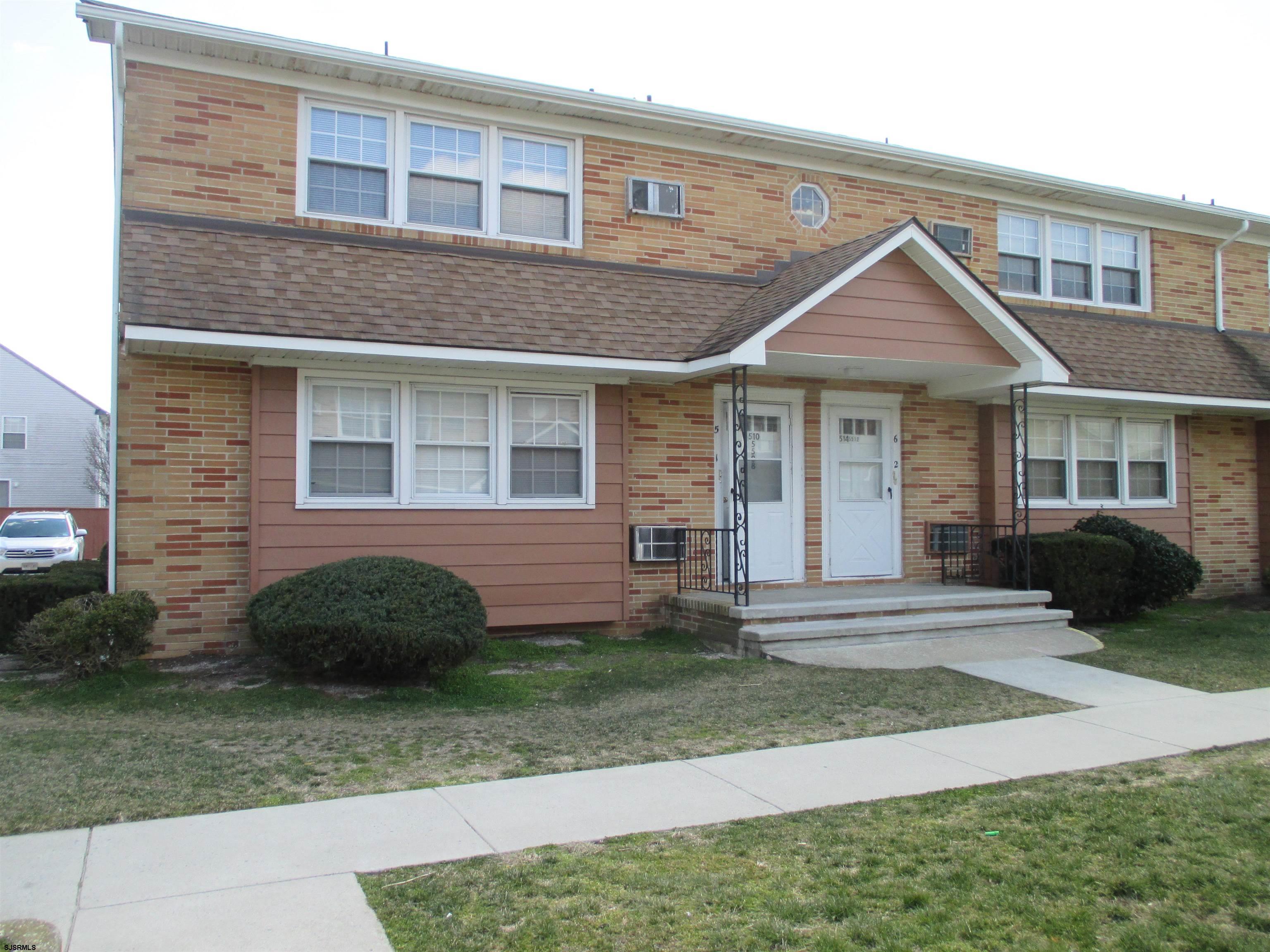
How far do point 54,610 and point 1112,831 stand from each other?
7551mm

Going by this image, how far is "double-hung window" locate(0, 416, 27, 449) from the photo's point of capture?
40281 millimetres

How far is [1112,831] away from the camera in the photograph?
4.68m

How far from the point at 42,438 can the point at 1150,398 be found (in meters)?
42.0

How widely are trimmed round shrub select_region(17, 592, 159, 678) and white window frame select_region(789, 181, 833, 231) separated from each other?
27.6 feet

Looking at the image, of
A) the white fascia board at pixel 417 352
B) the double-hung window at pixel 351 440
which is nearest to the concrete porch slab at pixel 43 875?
the white fascia board at pixel 417 352

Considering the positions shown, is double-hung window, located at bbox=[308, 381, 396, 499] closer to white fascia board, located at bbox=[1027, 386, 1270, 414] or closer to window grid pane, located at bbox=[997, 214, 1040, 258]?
white fascia board, located at bbox=[1027, 386, 1270, 414]

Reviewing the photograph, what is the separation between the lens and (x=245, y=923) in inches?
147

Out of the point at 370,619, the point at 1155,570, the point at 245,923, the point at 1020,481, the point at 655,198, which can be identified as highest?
the point at 655,198

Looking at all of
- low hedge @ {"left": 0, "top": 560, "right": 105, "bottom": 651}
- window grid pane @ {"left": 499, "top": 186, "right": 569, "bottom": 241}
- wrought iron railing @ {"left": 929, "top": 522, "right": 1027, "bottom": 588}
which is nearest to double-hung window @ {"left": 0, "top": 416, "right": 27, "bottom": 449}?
low hedge @ {"left": 0, "top": 560, "right": 105, "bottom": 651}

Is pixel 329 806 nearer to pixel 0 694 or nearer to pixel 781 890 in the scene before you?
pixel 781 890

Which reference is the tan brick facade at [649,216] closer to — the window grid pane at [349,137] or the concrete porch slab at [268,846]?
the window grid pane at [349,137]

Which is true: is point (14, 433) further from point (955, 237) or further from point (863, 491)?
point (955, 237)

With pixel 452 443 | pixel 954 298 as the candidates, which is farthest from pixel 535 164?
pixel 954 298

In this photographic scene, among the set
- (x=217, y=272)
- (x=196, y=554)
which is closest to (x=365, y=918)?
(x=196, y=554)
